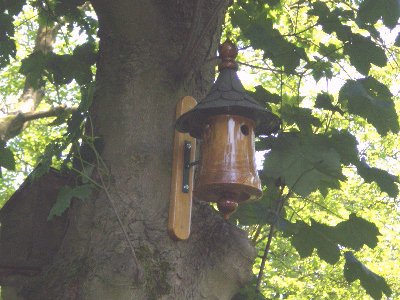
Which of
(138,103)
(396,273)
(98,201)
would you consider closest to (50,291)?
(98,201)

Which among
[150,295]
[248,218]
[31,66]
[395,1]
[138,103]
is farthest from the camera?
[31,66]

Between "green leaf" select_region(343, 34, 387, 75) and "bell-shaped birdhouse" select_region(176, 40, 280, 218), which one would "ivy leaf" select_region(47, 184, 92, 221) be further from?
"green leaf" select_region(343, 34, 387, 75)

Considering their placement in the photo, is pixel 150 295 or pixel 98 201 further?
pixel 98 201

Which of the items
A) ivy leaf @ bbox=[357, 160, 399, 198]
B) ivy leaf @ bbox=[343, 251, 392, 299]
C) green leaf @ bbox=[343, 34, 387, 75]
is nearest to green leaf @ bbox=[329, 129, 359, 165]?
ivy leaf @ bbox=[357, 160, 399, 198]

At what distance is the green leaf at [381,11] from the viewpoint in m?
2.67

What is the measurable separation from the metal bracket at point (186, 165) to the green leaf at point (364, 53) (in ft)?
3.52

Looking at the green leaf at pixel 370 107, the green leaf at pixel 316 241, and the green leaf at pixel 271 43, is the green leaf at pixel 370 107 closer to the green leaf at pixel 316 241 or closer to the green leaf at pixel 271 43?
the green leaf at pixel 271 43

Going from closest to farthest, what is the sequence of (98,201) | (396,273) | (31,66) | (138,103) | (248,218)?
(98,201)
(138,103)
(248,218)
(31,66)
(396,273)

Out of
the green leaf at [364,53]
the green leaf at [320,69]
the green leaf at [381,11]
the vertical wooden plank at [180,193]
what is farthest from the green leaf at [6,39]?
the green leaf at [381,11]

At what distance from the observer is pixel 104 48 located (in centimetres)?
268

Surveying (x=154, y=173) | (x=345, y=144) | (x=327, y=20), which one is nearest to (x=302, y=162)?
(x=345, y=144)

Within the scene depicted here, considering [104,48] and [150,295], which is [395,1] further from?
[150,295]

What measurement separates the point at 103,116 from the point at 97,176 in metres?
0.29

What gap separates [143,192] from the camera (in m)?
2.29
